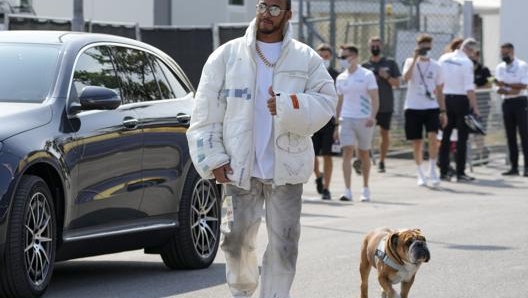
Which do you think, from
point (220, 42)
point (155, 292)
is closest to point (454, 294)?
point (155, 292)

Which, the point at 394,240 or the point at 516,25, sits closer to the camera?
the point at 394,240

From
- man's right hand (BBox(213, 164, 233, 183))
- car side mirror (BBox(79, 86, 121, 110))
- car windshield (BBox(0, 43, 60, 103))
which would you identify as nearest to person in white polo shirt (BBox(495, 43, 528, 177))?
car windshield (BBox(0, 43, 60, 103))

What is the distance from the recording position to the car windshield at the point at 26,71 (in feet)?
30.1

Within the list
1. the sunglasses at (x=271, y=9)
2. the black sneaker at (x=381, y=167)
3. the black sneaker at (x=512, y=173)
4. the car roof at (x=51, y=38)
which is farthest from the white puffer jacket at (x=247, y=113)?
the black sneaker at (x=512, y=173)

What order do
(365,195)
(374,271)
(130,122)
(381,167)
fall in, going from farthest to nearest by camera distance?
(381,167) → (365,195) → (374,271) → (130,122)

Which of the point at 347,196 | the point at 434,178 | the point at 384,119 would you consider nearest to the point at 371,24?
the point at 384,119

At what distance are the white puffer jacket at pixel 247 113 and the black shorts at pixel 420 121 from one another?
1176 cm

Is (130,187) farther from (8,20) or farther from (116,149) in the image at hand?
(8,20)

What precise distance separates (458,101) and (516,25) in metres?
6.52

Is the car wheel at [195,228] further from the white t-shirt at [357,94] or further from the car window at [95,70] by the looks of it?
the white t-shirt at [357,94]

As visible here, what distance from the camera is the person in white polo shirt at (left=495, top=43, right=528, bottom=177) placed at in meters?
21.5

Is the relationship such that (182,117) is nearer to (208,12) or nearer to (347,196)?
(347,196)

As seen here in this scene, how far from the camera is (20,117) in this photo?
28.5 feet

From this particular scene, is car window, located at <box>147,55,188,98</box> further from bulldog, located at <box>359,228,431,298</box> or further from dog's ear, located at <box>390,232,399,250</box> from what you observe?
dog's ear, located at <box>390,232,399,250</box>
